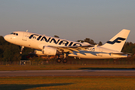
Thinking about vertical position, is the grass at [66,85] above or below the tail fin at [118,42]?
below

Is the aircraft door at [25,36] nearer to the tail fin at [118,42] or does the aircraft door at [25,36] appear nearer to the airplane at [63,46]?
the airplane at [63,46]

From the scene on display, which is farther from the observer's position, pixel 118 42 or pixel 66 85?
pixel 118 42

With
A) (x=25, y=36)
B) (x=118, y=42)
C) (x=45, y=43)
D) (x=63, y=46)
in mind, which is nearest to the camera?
(x=25, y=36)

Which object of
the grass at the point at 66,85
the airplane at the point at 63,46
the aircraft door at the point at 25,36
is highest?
the aircraft door at the point at 25,36

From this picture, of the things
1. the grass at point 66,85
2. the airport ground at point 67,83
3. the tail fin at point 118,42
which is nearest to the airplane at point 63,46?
the tail fin at point 118,42

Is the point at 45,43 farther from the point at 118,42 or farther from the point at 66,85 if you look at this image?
the point at 66,85

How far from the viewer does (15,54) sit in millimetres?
65500

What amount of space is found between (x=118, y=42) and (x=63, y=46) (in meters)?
12.0

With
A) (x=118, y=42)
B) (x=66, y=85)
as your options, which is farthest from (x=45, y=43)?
(x=66, y=85)

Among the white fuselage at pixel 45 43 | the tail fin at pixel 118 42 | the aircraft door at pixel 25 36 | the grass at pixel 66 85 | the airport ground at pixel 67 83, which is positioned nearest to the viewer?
the grass at pixel 66 85

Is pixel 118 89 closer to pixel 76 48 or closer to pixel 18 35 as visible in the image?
pixel 76 48

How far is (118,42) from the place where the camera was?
44688 mm

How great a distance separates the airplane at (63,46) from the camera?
39.6 metres

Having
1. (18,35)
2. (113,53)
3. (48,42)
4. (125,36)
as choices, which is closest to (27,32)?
(18,35)
